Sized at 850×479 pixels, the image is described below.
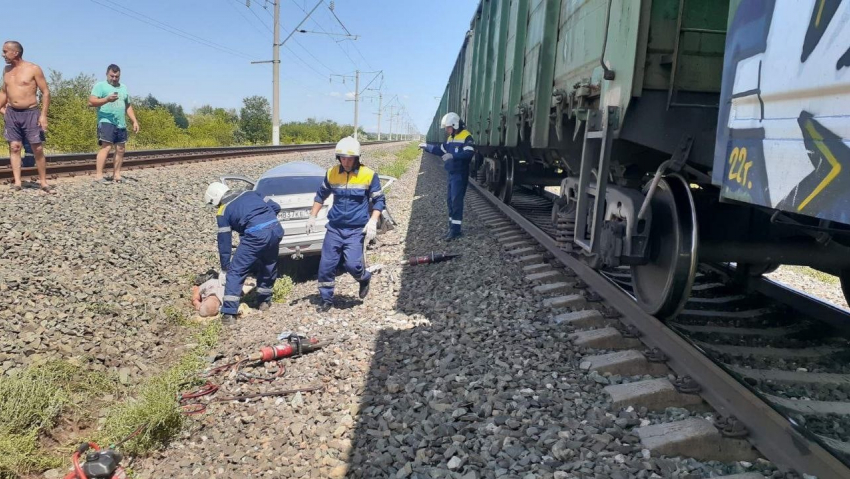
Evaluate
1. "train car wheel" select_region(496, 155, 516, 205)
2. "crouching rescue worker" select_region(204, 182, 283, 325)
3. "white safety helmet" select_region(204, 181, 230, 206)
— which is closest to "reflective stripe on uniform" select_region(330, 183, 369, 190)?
"crouching rescue worker" select_region(204, 182, 283, 325)

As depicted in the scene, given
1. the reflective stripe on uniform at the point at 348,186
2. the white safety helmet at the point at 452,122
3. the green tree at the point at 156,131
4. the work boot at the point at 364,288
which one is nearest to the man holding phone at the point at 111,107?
the white safety helmet at the point at 452,122

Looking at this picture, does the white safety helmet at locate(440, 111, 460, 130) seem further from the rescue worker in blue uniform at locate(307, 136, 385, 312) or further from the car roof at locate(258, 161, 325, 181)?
the rescue worker in blue uniform at locate(307, 136, 385, 312)

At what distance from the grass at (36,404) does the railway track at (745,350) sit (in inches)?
135

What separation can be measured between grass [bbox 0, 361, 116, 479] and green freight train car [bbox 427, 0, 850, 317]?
12.8 feet

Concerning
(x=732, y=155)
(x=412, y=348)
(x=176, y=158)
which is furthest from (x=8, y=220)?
(x=176, y=158)

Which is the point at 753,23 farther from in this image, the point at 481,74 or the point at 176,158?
the point at 176,158

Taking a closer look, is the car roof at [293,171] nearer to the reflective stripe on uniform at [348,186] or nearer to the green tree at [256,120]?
the reflective stripe on uniform at [348,186]

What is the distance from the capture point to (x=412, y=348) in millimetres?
4270

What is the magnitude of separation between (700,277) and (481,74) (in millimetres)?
7121

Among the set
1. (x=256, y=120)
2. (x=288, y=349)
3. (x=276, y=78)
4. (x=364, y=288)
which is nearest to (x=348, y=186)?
(x=364, y=288)

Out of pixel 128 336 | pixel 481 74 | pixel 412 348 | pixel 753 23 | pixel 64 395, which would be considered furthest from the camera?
pixel 481 74

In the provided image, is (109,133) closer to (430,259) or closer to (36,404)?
(430,259)

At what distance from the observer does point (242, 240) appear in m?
6.02

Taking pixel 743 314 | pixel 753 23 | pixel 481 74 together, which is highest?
pixel 481 74
